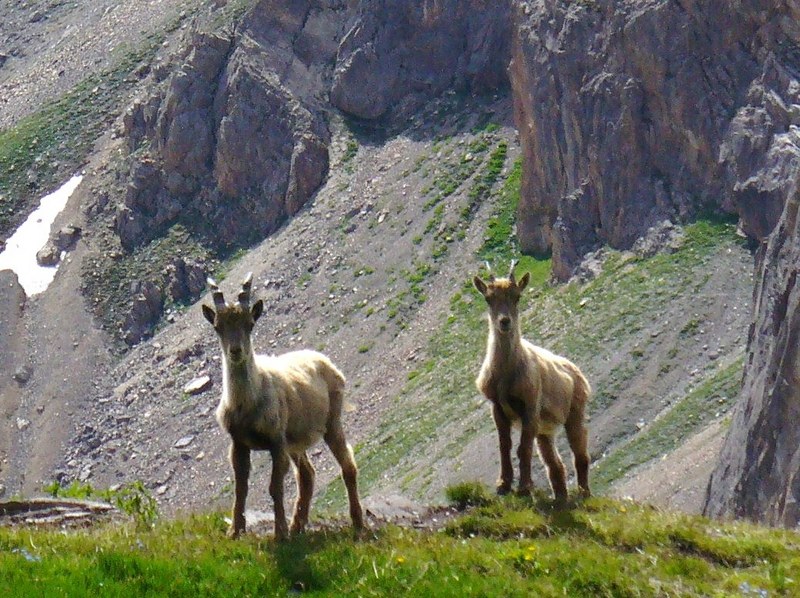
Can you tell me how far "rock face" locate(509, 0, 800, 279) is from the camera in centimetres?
6869

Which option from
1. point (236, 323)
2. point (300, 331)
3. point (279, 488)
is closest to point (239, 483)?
point (279, 488)

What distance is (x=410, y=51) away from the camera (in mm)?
107312

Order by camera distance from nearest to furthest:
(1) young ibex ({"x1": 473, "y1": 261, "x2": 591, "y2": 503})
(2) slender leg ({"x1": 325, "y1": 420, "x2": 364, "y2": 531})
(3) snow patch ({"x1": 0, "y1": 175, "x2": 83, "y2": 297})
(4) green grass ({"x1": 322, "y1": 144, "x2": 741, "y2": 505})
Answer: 1. (2) slender leg ({"x1": 325, "y1": 420, "x2": 364, "y2": 531})
2. (1) young ibex ({"x1": 473, "y1": 261, "x2": 591, "y2": 503})
3. (4) green grass ({"x1": 322, "y1": 144, "x2": 741, "y2": 505})
4. (3) snow patch ({"x1": 0, "y1": 175, "x2": 83, "y2": 297})

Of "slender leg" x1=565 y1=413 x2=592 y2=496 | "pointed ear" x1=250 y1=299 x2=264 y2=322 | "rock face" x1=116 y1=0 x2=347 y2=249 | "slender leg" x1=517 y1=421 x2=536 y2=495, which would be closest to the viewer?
"pointed ear" x1=250 y1=299 x2=264 y2=322

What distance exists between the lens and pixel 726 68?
72062 millimetres

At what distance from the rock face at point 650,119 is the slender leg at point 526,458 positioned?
163ft

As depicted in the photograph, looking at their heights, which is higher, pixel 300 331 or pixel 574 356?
pixel 574 356

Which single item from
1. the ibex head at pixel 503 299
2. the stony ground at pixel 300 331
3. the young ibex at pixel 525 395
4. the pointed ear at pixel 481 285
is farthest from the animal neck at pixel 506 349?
the stony ground at pixel 300 331

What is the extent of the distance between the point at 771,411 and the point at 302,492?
1584 cm

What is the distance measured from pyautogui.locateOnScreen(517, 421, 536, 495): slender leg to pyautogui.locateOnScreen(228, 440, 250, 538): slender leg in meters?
4.04

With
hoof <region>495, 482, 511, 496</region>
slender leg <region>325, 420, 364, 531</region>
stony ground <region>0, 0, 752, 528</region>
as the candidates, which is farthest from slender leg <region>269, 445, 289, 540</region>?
stony ground <region>0, 0, 752, 528</region>

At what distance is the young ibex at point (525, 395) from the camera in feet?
59.8

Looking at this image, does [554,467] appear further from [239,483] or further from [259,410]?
[239,483]

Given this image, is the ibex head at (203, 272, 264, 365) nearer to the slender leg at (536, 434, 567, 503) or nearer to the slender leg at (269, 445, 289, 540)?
the slender leg at (269, 445, 289, 540)
